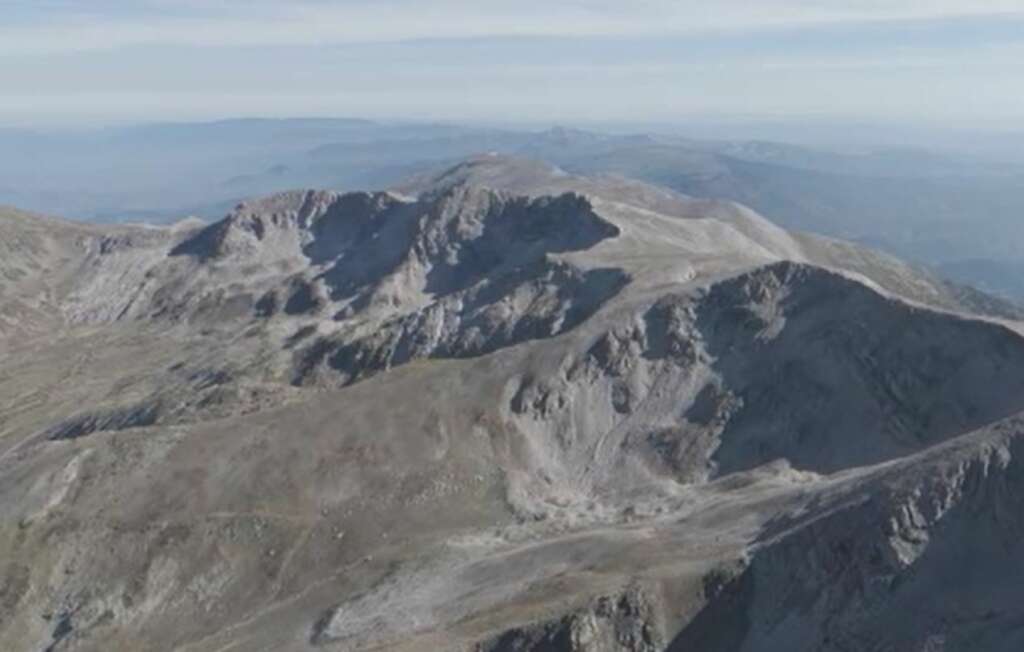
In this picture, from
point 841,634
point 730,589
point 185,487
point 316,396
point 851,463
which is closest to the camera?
point 841,634

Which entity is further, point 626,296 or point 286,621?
point 626,296

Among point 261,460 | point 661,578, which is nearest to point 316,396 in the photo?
point 261,460

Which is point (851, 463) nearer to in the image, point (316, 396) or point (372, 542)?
point (372, 542)

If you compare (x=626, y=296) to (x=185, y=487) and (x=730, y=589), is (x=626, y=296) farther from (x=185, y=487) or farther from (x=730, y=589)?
(x=730, y=589)

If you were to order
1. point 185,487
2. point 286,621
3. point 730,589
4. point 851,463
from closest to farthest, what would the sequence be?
1. point 730,589
2. point 286,621
3. point 851,463
4. point 185,487

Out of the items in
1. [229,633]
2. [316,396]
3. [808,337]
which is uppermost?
[808,337]

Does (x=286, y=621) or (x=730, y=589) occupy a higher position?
(x=730, y=589)

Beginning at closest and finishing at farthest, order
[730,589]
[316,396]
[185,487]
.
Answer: [730,589]
[185,487]
[316,396]

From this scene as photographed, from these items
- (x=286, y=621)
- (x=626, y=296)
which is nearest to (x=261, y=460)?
(x=286, y=621)

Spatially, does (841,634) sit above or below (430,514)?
above
